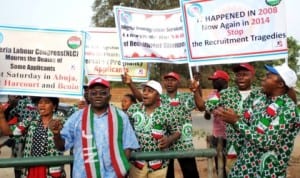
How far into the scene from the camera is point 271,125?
370cm

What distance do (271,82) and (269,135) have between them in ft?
1.40

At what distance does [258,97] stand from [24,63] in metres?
2.28

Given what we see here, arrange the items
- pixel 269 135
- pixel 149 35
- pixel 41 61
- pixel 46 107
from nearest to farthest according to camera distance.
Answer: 1. pixel 269 135
2. pixel 46 107
3. pixel 41 61
4. pixel 149 35

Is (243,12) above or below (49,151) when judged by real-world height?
above

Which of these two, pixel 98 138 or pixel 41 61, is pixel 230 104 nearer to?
pixel 98 138

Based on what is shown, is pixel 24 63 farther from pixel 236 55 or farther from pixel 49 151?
pixel 236 55

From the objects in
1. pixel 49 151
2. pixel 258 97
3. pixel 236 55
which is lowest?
pixel 49 151

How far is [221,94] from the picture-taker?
5.00m

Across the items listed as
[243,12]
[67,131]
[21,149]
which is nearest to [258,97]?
[243,12]

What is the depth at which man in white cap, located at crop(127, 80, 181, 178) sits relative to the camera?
4664mm

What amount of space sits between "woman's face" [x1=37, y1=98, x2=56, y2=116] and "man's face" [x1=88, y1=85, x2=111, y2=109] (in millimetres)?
688

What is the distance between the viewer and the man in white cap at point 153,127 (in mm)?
4664

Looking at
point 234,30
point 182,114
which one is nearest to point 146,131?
point 182,114

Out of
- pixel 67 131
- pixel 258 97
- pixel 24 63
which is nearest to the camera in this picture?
Answer: pixel 67 131
